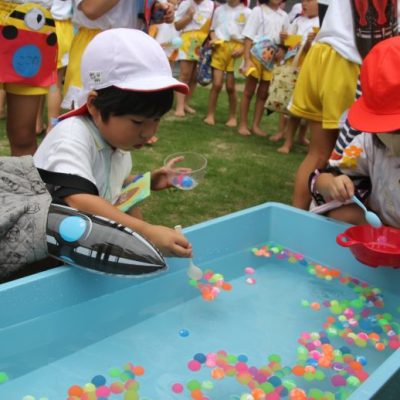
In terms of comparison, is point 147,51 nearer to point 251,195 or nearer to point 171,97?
point 171,97

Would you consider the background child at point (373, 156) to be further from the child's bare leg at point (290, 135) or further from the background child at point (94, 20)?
the child's bare leg at point (290, 135)

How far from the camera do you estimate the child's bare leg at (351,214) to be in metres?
1.78

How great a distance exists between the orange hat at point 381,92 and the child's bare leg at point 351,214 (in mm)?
375

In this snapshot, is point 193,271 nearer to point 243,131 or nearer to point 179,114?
point 243,131

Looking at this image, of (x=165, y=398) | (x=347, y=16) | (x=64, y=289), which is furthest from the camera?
(x=347, y=16)

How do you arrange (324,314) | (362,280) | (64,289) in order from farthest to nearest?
1. (362,280)
2. (324,314)
3. (64,289)

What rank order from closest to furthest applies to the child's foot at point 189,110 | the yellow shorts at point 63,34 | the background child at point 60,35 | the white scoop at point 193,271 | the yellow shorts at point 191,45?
1. the white scoop at point 193,271
2. the background child at point 60,35
3. the yellow shorts at point 63,34
4. the yellow shorts at point 191,45
5. the child's foot at point 189,110

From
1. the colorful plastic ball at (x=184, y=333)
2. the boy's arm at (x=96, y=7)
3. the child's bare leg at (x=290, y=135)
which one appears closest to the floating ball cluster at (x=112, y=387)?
the colorful plastic ball at (x=184, y=333)

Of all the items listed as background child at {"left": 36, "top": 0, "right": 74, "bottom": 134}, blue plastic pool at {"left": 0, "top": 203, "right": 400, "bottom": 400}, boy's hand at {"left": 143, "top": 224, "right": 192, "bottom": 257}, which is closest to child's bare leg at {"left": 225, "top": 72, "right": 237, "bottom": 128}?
background child at {"left": 36, "top": 0, "right": 74, "bottom": 134}

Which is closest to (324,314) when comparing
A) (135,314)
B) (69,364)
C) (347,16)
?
(135,314)

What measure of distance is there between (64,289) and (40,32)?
949 mm

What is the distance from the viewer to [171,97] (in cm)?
140

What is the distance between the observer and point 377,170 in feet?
5.60

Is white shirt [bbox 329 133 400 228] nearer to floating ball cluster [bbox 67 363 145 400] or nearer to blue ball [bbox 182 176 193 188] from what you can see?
blue ball [bbox 182 176 193 188]
